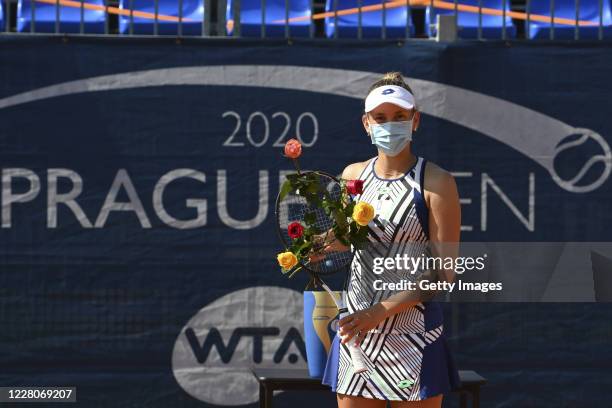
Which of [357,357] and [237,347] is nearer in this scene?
[357,357]

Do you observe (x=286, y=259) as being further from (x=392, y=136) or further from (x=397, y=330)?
(x=392, y=136)

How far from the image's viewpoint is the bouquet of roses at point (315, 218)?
11.8ft

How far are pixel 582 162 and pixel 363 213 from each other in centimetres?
264

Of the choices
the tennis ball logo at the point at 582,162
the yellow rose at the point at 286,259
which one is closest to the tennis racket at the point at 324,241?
the yellow rose at the point at 286,259

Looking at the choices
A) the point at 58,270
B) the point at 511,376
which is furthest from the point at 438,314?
the point at 58,270

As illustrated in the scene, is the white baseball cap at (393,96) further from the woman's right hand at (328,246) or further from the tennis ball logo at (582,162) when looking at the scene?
the tennis ball logo at (582,162)

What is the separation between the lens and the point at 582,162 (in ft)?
18.9

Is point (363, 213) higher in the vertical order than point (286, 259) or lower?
higher

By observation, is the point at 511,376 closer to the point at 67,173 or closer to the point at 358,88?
the point at 358,88

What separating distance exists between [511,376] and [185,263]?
6.07ft

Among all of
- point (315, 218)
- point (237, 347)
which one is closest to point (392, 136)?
point (315, 218)

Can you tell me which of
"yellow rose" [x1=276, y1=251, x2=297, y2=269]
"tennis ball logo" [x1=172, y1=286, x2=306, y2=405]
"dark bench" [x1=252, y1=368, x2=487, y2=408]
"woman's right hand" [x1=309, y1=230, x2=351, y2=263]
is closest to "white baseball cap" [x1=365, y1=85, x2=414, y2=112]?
"woman's right hand" [x1=309, y1=230, x2=351, y2=263]

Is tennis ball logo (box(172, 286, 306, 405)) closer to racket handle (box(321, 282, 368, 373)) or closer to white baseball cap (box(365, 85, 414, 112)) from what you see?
racket handle (box(321, 282, 368, 373))

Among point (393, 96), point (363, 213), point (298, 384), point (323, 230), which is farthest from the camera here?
point (298, 384)
